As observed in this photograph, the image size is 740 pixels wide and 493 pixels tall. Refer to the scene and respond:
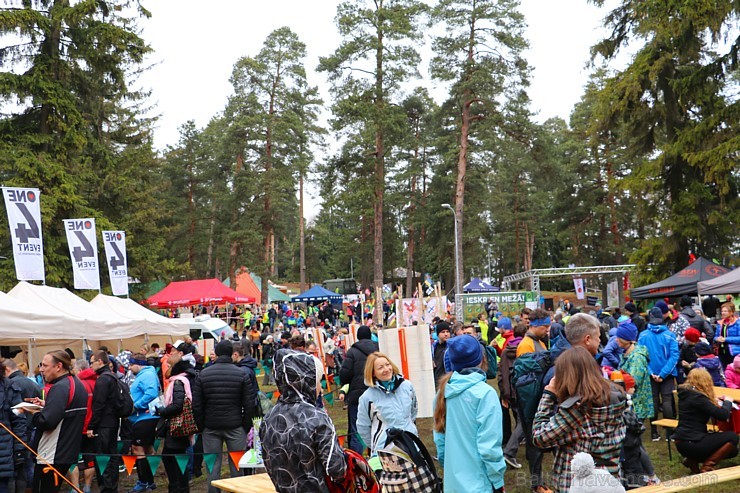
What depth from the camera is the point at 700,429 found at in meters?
6.77

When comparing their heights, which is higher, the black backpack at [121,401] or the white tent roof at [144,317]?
the white tent roof at [144,317]

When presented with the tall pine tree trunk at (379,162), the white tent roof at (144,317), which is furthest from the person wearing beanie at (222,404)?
the tall pine tree trunk at (379,162)

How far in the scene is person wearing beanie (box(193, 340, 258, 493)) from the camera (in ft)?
21.8

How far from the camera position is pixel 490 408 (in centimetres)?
431

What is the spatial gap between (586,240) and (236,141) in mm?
25708

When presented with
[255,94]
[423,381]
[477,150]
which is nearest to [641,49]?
[477,150]

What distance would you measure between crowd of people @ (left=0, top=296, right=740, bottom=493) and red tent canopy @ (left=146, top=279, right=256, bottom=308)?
20970mm

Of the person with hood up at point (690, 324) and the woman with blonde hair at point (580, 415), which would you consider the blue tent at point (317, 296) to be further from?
the woman with blonde hair at point (580, 415)

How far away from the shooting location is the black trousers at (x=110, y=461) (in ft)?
24.6

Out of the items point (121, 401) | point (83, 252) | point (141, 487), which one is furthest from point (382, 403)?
point (83, 252)

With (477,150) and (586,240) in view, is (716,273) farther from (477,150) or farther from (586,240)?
(586,240)

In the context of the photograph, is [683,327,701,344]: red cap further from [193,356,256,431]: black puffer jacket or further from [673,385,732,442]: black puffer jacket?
[193,356,256,431]: black puffer jacket

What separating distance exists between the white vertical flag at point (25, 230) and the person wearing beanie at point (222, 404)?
9.60 m

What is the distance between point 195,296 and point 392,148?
14898mm
